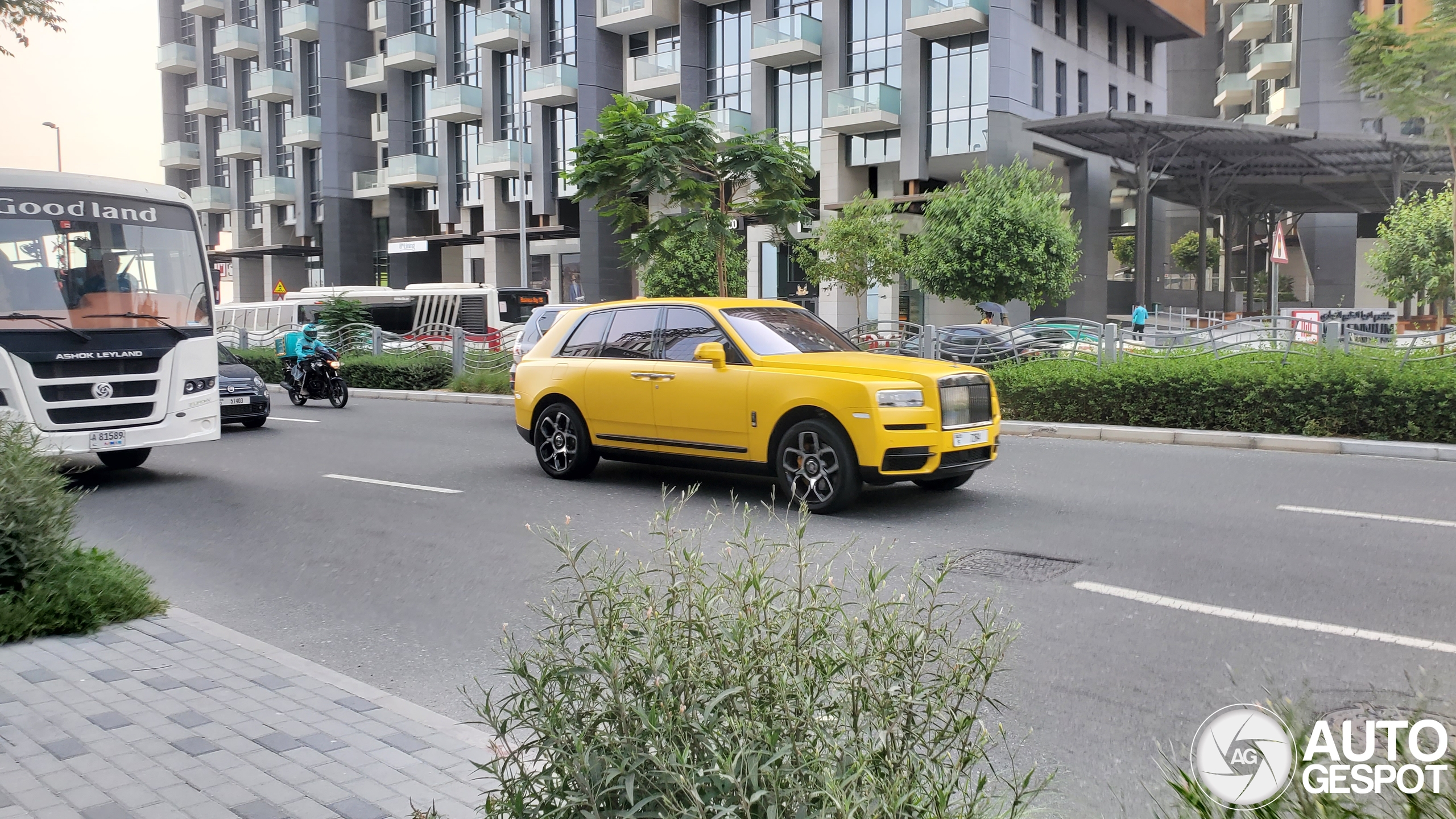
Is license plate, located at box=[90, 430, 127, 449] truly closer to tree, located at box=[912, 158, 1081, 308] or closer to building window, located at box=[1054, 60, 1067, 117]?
tree, located at box=[912, 158, 1081, 308]

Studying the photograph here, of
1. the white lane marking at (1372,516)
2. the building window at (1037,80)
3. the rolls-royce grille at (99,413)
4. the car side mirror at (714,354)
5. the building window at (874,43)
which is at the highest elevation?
the building window at (874,43)

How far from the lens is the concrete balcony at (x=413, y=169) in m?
56.2

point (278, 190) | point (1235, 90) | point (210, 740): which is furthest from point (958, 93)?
point (278, 190)

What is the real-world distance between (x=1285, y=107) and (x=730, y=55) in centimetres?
2893

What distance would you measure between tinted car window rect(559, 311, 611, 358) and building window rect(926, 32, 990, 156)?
30.2m

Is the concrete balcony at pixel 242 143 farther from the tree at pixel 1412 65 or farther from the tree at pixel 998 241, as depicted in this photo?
the tree at pixel 1412 65

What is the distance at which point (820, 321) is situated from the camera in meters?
10.8

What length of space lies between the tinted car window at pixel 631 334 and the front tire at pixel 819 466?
1.88 metres

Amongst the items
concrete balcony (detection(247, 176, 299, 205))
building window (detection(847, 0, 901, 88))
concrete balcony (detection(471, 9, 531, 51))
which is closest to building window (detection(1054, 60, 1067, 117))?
building window (detection(847, 0, 901, 88))

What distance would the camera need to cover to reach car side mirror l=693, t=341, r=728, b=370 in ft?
30.9

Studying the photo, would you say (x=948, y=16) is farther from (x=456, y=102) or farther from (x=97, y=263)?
(x=97, y=263)

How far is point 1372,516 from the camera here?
27.8ft

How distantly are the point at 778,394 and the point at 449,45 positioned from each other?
2035 inches

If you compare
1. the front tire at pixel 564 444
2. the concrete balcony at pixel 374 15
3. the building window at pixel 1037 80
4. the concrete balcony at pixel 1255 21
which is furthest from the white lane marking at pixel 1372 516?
the concrete balcony at pixel 374 15
